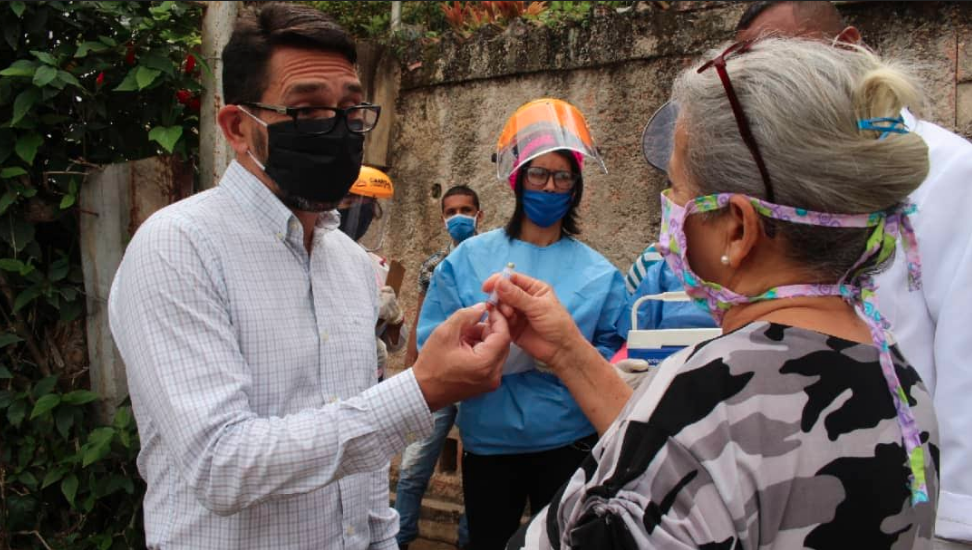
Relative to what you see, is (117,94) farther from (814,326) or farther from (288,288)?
(814,326)

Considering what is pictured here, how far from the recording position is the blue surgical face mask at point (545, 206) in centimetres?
327

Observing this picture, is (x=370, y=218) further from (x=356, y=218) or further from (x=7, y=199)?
(x=7, y=199)

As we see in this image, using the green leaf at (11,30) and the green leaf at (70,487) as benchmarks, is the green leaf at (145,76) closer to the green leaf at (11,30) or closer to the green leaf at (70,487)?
the green leaf at (11,30)

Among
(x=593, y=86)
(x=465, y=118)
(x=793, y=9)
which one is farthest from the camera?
(x=465, y=118)

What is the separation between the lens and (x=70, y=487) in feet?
10.9

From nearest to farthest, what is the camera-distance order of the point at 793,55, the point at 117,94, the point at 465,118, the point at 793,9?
the point at 793,55, the point at 793,9, the point at 117,94, the point at 465,118

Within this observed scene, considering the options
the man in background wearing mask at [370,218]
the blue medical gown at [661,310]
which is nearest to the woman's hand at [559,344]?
the blue medical gown at [661,310]

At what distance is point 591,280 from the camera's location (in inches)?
127

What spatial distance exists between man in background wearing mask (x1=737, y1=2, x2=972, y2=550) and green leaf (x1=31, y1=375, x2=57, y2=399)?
Answer: 10.7ft

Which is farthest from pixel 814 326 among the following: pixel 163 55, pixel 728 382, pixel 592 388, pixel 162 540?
pixel 163 55

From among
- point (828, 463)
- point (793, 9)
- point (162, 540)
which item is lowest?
point (162, 540)

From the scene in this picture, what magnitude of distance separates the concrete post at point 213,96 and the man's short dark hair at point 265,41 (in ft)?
4.92

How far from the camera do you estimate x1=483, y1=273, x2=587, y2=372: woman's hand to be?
1.85m

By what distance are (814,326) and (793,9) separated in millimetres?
1901
